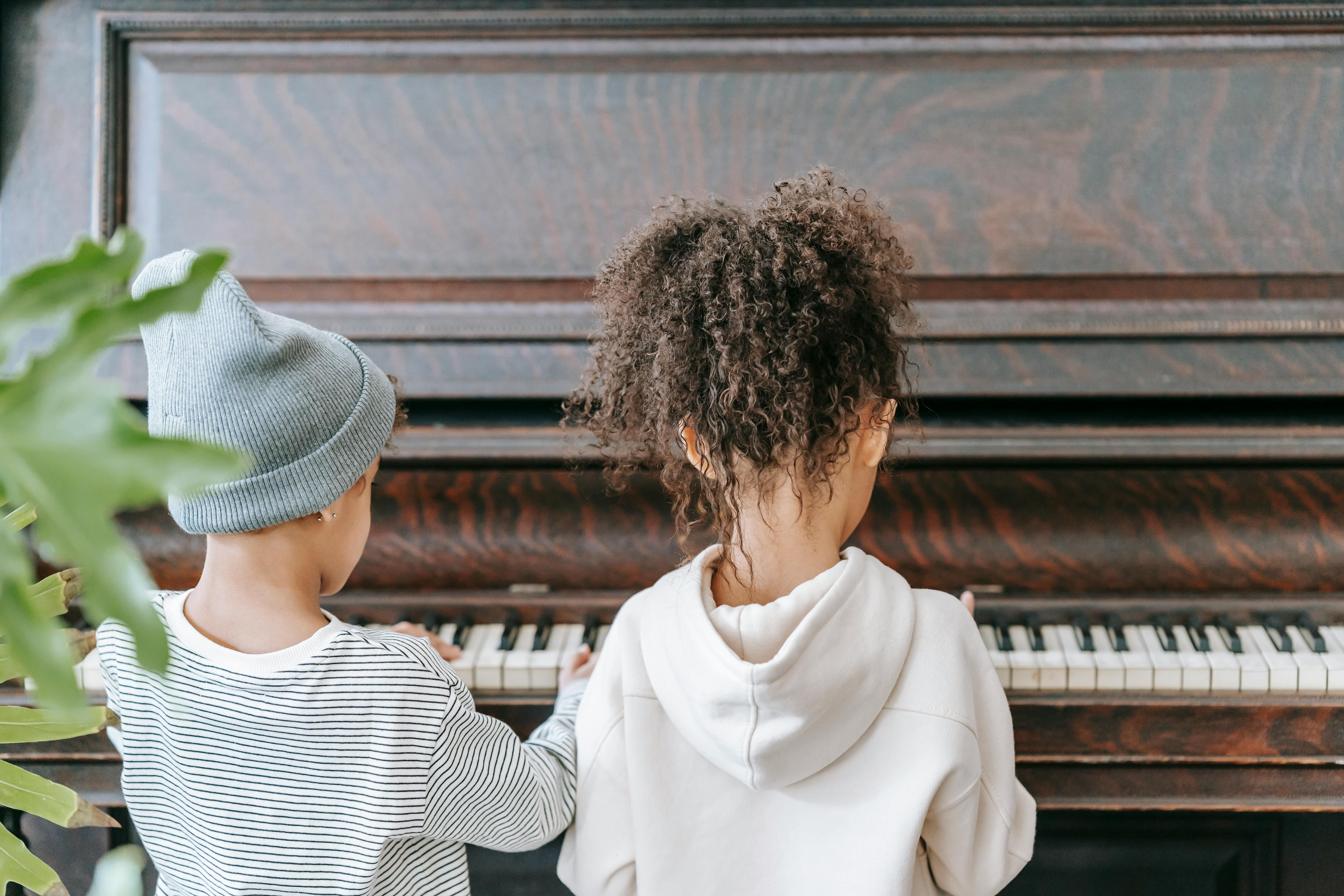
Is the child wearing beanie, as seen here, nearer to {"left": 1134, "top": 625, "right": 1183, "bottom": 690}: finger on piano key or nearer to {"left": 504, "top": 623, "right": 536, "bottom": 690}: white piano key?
{"left": 504, "top": 623, "right": 536, "bottom": 690}: white piano key

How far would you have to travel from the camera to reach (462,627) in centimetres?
146

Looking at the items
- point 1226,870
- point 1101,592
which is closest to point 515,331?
point 1101,592

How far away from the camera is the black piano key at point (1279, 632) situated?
1.35 m

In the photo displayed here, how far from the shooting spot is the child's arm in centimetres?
101

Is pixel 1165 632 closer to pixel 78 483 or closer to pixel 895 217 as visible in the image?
pixel 895 217

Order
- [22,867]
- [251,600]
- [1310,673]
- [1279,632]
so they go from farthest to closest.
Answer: [1279,632] → [1310,673] → [251,600] → [22,867]

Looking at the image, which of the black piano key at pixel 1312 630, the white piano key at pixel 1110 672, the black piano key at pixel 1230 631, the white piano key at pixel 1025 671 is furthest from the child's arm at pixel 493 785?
the black piano key at pixel 1312 630

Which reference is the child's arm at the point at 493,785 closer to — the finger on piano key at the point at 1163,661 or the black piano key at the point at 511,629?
the black piano key at the point at 511,629

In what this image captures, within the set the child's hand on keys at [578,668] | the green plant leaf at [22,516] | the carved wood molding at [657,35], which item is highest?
the carved wood molding at [657,35]

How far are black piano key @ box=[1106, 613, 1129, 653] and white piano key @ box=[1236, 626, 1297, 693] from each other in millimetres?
171

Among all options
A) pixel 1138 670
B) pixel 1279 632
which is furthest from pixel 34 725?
pixel 1279 632

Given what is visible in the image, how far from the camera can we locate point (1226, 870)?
1593 millimetres

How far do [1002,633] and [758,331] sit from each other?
685 mm

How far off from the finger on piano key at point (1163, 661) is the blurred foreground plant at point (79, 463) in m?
1.27
